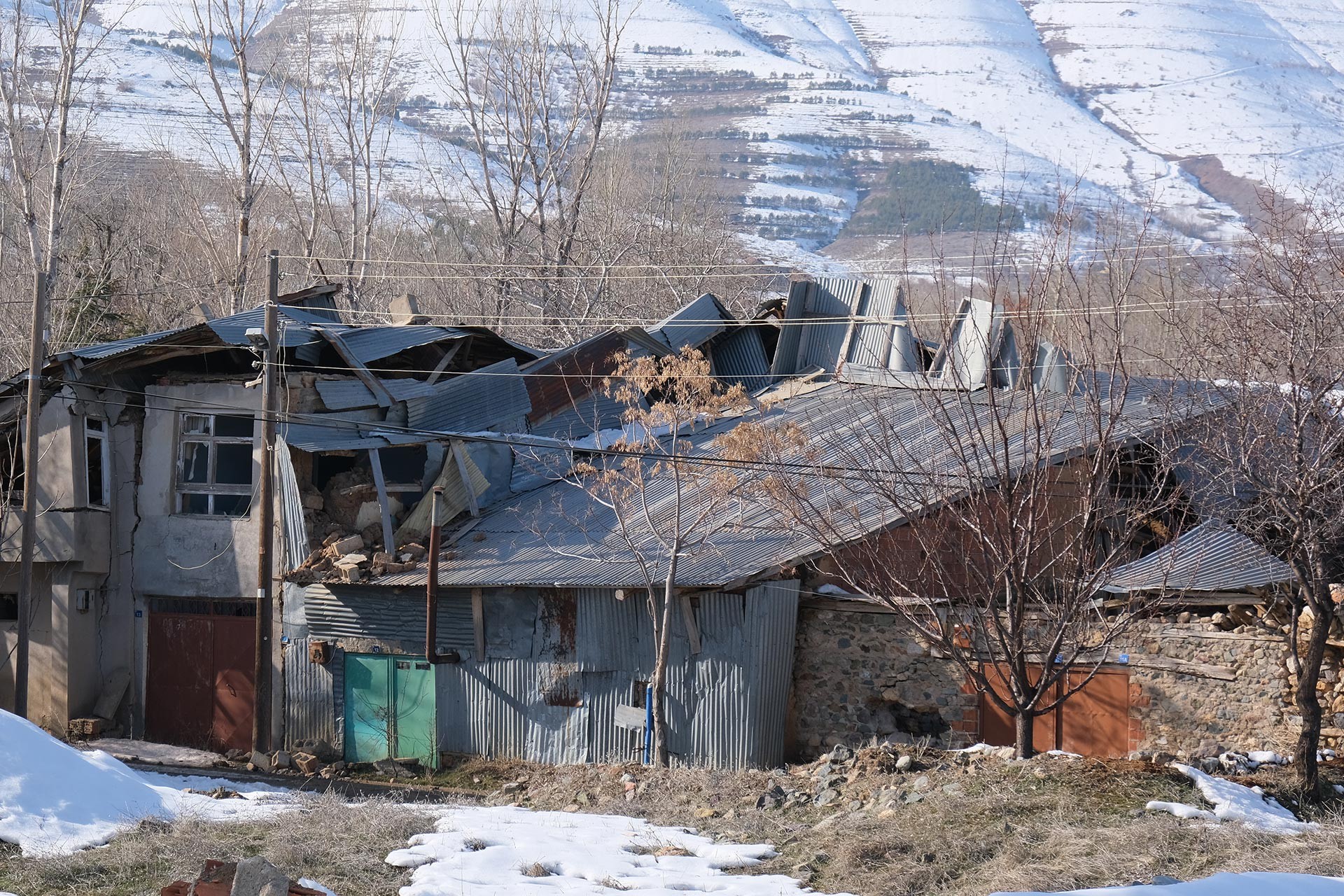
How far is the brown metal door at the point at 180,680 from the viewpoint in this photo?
72.5 feet

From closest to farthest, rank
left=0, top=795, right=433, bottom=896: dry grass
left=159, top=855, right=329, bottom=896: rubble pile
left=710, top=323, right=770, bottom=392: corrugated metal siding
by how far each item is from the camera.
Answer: left=159, top=855, right=329, bottom=896: rubble pile → left=0, top=795, right=433, bottom=896: dry grass → left=710, top=323, right=770, bottom=392: corrugated metal siding

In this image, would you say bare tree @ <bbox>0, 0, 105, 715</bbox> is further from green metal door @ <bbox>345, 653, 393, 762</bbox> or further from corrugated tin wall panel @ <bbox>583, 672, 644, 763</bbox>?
corrugated tin wall panel @ <bbox>583, 672, 644, 763</bbox>

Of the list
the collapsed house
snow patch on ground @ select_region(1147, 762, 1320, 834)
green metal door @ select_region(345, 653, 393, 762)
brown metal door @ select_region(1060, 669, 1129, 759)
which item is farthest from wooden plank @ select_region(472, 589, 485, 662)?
snow patch on ground @ select_region(1147, 762, 1320, 834)

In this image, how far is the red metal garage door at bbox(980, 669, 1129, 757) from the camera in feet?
55.3

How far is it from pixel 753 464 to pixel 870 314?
362 inches

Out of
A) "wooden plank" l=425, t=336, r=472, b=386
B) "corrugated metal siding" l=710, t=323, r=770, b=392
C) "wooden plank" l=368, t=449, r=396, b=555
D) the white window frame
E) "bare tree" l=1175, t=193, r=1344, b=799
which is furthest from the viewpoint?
Answer: "corrugated metal siding" l=710, t=323, r=770, b=392

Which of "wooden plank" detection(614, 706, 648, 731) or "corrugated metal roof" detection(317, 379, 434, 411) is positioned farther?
"corrugated metal roof" detection(317, 379, 434, 411)

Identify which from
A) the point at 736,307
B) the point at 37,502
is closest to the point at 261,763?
the point at 37,502

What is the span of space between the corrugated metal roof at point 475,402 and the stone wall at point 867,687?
794cm

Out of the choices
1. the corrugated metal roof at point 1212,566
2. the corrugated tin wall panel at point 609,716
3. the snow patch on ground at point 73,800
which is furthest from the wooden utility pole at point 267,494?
the corrugated metal roof at point 1212,566

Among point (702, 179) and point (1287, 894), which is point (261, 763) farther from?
point (702, 179)

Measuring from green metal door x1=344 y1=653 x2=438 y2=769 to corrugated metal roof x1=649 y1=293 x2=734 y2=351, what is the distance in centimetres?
874

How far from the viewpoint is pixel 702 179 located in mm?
71938

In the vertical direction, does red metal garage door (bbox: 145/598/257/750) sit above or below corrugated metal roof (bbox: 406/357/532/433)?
below
